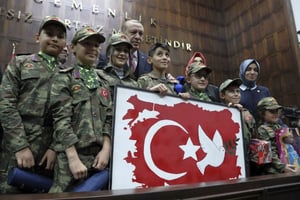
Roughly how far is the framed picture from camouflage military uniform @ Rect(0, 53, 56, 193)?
1.06ft

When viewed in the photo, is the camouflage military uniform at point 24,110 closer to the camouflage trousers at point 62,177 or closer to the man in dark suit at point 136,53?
the camouflage trousers at point 62,177

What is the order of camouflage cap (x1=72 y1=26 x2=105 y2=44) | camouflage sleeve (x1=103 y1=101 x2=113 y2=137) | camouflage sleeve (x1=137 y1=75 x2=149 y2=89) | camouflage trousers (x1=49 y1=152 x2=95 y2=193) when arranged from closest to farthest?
camouflage trousers (x1=49 y1=152 x2=95 y2=193), camouflage sleeve (x1=103 y1=101 x2=113 y2=137), camouflage cap (x1=72 y1=26 x2=105 y2=44), camouflage sleeve (x1=137 y1=75 x2=149 y2=89)

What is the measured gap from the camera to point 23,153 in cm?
102

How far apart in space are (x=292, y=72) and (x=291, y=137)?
300cm

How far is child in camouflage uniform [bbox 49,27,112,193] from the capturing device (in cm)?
102

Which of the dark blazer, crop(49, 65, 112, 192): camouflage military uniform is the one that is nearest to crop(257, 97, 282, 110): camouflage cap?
the dark blazer

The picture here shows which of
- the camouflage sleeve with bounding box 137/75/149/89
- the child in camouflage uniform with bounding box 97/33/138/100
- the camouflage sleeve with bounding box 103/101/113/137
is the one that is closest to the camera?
the camouflage sleeve with bounding box 103/101/113/137

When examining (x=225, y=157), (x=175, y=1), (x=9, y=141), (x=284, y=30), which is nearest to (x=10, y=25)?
(x=175, y=1)

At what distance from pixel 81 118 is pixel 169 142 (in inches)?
16.0

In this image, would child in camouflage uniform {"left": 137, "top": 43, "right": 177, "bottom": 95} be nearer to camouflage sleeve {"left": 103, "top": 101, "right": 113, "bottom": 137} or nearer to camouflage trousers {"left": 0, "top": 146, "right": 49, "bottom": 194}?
camouflage sleeve {"left": 103, "top": 101, "right": 113, "bottom": 137}

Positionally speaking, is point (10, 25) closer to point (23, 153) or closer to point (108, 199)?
point (23, 153)

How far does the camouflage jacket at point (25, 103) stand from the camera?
1.04 m

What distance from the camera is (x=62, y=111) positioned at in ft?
3.60

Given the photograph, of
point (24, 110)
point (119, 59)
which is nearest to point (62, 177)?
point (24, 110)
